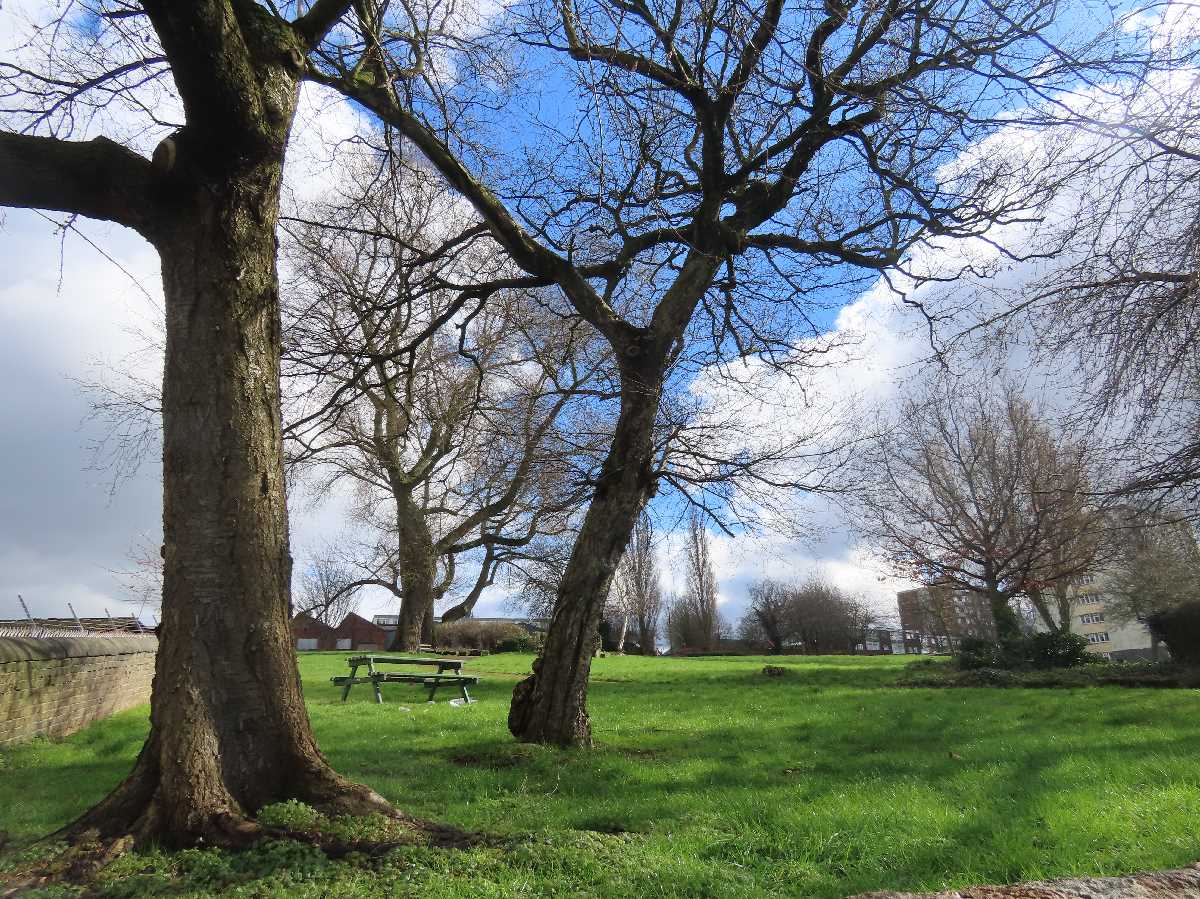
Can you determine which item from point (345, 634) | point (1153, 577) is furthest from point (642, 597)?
point (345, 634)

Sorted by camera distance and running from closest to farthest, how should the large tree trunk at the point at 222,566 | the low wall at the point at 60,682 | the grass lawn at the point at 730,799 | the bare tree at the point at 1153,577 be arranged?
the grass lawn at the point at 730,799, the large tree trunk at the point at 222,566, the low wall at the point at 60,682, the bare tree at the point at 1153,577

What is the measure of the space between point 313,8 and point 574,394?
5.23 meters

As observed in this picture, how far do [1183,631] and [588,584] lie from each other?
14.5m

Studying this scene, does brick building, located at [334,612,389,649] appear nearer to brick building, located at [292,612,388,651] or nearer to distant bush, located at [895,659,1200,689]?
brick building, located at [292,612,388,651]

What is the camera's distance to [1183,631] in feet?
50.1

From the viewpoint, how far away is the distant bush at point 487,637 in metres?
36.2

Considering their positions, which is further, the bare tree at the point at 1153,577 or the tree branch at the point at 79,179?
the bare tree at the point at 1153,577

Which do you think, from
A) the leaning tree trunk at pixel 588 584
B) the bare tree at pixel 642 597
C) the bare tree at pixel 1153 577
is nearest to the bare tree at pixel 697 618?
the bare tree at pixel 642 597

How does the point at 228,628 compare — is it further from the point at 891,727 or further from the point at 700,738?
the point at 891,727

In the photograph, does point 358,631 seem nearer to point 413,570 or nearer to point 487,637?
point 487,637

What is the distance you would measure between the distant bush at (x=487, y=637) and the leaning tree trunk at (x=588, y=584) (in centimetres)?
2871

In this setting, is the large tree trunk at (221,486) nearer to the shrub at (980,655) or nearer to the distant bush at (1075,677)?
the distant bush at (1075,677)

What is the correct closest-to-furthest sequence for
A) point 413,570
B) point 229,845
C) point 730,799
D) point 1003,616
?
point 229,845 < point 730,799 < point 1003,616 < point 413,570

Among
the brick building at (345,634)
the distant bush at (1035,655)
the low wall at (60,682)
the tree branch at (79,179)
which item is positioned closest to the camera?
the tree branch at (79,179)
